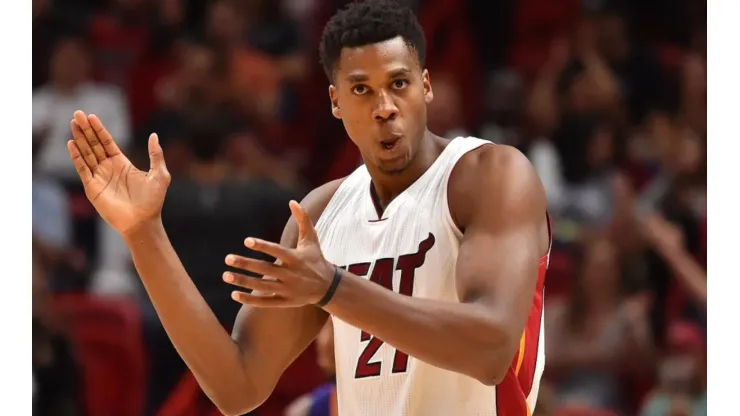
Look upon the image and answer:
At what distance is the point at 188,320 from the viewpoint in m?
3.11

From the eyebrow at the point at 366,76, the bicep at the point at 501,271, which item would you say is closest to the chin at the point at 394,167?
the eyebrow at the point at 366,76

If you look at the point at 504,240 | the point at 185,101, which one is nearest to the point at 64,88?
the point at 185,101

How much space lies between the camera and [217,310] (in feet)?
19.4

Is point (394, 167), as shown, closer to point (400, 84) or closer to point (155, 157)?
point (400, 84)

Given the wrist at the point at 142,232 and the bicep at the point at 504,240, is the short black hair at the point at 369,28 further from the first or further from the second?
the wrist at the point at 142,232

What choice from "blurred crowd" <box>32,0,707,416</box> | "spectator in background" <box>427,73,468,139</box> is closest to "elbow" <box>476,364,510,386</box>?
"blurred crowd" <box>32,0,707,416</box>

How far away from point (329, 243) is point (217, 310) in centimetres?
274

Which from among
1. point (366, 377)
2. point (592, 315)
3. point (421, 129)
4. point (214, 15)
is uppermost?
point (214, 15)

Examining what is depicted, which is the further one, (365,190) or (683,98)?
(683,98)

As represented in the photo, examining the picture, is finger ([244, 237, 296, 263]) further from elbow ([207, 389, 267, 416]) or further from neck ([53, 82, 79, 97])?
neck ([53, 82, 79, 97])

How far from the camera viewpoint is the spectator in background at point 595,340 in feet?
20.6
